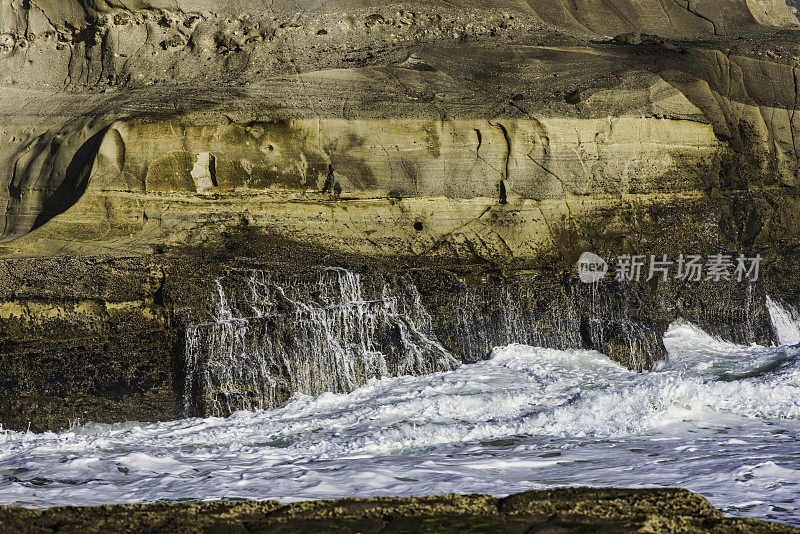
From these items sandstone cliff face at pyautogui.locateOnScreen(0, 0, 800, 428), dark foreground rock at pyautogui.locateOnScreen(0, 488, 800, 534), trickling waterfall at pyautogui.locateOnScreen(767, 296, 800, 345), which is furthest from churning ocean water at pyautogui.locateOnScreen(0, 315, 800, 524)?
dark foreground rock at pyautogui.locateOnScreen(0, 488, 800, 534)

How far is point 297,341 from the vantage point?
6145 mm

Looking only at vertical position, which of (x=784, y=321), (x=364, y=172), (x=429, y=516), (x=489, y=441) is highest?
(x=364, y=172)

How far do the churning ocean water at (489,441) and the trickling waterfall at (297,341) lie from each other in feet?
0.52

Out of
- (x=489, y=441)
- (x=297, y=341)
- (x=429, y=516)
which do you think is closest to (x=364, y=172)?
(x=297, y=341)

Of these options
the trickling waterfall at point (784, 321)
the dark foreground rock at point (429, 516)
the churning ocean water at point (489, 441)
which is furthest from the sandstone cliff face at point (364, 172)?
the dark foreground rock at point (429, 516)

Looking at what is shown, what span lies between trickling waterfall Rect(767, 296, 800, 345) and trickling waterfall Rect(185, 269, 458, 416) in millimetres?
3093

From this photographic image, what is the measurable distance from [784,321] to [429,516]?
5.18 meters

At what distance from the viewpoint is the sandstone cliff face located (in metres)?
6.09

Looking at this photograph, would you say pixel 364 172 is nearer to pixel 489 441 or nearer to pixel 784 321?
pixel 489 441

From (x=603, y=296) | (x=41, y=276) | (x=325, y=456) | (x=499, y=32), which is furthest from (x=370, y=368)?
(x=499, y=32)

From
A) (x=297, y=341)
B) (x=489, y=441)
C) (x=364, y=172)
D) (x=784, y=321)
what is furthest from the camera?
(x=784, y=321)

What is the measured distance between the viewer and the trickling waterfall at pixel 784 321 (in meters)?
7.05

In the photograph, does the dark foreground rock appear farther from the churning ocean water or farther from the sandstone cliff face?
the sandstone cliff face

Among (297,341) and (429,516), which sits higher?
(297,341)
